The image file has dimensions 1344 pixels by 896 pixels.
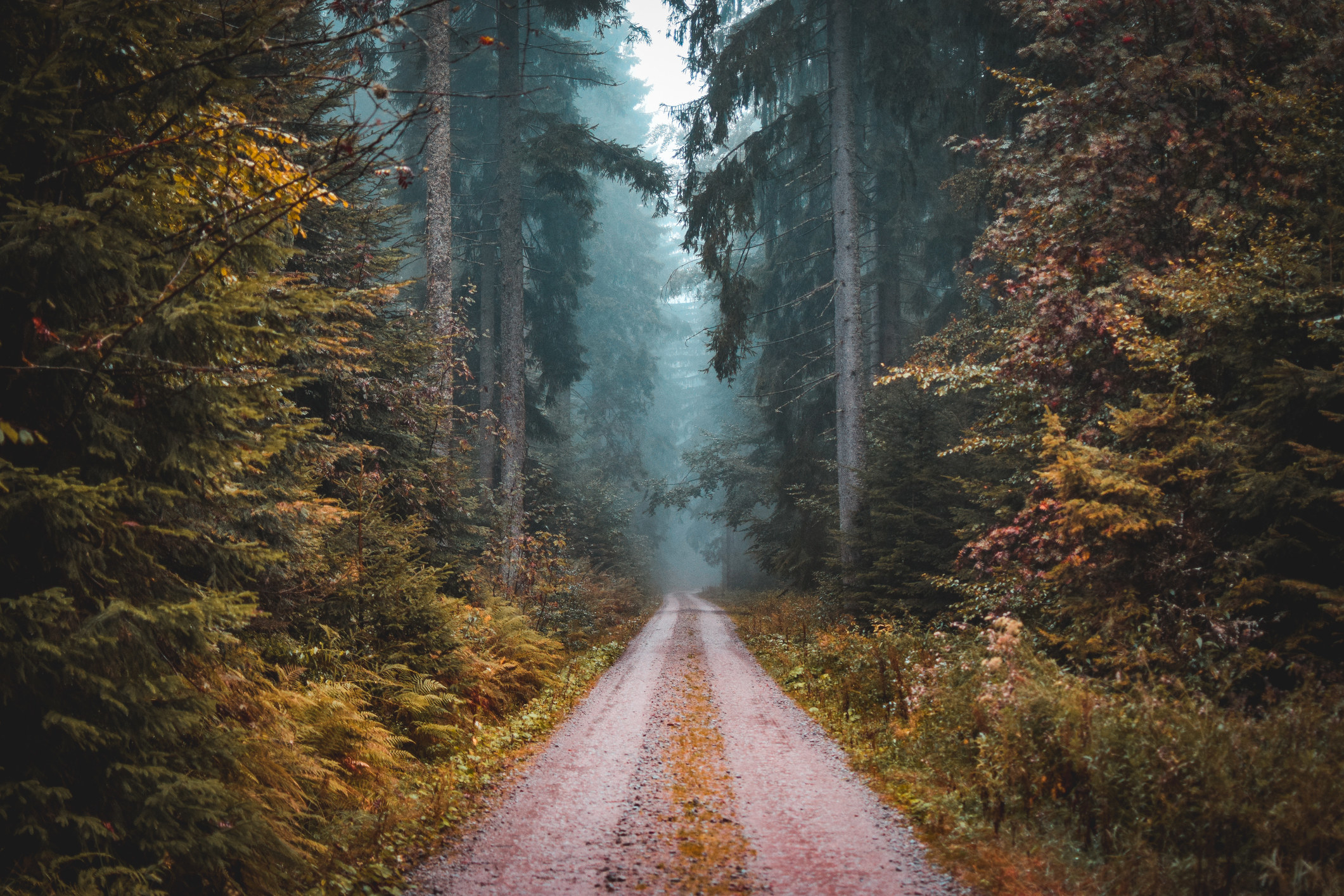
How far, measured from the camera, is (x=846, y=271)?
15469mm

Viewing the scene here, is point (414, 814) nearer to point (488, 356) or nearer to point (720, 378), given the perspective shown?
point (720, 378)

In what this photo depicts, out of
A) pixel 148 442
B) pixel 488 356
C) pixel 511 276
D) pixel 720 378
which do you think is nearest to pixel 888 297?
pixel 720 378

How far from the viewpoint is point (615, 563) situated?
28.8 meters

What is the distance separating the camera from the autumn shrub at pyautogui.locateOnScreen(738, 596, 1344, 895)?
3.66m

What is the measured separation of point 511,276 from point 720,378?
6.67 metres

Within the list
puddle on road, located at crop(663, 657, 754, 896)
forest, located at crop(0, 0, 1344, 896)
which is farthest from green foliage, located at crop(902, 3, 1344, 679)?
A: puddle on road, located at crop(663, 657, 754, 896)

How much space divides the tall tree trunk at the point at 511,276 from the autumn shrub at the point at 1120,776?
11431 mm

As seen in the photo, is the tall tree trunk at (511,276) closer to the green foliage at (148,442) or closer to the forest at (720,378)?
the forest at (720,378)

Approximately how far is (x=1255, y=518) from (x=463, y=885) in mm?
6978

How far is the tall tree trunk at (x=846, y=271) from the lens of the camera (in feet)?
50.6

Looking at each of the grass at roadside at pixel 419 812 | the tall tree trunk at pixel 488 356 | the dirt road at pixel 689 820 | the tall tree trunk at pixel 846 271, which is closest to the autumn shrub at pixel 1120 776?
the dirt road at pixel 689 820

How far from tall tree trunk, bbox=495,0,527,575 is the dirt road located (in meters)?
8.82

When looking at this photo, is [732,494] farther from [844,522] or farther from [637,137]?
[637,137]

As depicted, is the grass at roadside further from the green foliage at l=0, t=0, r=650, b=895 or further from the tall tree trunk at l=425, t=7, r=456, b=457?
the tall tree trunk at l=425, t=7, r=456, b=457
